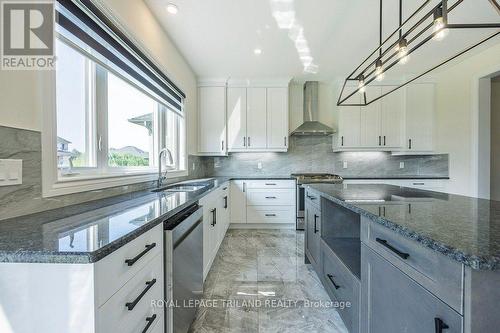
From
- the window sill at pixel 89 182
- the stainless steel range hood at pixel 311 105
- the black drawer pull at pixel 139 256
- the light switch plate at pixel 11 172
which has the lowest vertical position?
the black drawer pull at pixel 139 256

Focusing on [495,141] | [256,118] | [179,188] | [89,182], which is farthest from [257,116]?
[495,141]

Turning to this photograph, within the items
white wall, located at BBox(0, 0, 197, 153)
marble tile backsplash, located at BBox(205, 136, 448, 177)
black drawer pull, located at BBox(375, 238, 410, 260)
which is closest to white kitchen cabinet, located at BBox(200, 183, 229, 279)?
white wall, located at BBox(0, 0, 197, 153)

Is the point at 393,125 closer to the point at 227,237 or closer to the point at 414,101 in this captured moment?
the point at 414,101

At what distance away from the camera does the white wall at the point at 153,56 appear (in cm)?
98

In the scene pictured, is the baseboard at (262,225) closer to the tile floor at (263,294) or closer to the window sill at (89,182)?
the tile floor at (263,294)

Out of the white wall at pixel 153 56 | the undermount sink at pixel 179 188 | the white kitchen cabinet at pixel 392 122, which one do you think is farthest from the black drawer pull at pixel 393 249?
the white kitchen cabinet at pixel 392 122

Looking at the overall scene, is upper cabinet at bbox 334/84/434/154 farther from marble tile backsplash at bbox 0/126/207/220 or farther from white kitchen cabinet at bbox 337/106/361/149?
marble tile backsplash at bbox 0/126/207/220

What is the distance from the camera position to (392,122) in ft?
Answer: 13.5

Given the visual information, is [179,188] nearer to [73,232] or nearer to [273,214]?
[73,232]

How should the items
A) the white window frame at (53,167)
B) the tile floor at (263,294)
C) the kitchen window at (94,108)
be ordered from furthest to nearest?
the tile floor at (263,294) → the kitchen window at (94,108) → the white window frame at (53,167)

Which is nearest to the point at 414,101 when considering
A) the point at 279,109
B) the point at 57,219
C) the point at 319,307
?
the point at 279,109

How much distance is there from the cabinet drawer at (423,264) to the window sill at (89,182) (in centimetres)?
159

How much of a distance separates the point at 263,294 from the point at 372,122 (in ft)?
11.3

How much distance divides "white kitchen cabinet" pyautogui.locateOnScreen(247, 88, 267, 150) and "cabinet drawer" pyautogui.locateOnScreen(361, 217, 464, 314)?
10.3 ft
